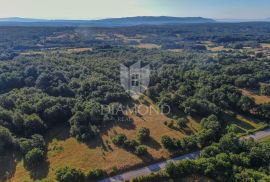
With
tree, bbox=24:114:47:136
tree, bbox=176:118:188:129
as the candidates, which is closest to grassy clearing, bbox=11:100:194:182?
tree, bbox=176:118:188:129

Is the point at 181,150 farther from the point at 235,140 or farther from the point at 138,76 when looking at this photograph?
the point at 138,76

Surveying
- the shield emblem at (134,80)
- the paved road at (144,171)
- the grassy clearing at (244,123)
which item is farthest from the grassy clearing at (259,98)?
the paved road at (144,171)

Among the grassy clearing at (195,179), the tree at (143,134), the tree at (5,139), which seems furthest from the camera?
the tree at (143,134)

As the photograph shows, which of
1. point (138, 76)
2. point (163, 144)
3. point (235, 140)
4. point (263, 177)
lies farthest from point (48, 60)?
point (263, 177)

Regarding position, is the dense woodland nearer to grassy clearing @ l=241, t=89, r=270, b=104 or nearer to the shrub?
the shrub

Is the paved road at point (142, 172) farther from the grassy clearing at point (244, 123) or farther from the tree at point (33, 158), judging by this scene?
the grassy clearing at point (244, 123)
